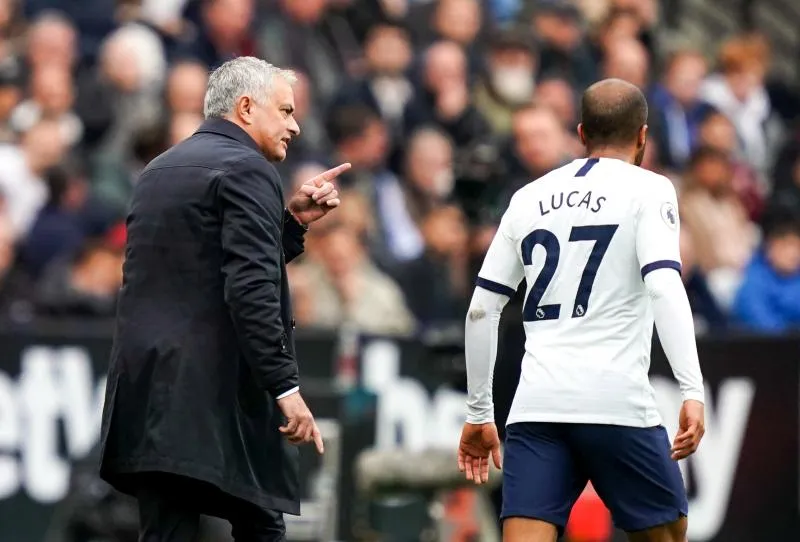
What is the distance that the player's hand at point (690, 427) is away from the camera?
6.41 metres

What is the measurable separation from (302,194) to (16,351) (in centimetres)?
521

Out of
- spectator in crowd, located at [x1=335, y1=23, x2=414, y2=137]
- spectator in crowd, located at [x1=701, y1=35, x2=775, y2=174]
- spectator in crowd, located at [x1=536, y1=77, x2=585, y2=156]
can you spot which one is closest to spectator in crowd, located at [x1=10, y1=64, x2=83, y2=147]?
spectator in crowd, located at [x1=335, y1=23, x2=414, y2=137]

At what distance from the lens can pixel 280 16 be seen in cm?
1546

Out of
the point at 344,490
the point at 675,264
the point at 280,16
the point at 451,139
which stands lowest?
the point at 344,490

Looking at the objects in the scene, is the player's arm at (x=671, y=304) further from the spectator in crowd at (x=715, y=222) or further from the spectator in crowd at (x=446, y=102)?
the spectator in crowd at (x=446, y=102)

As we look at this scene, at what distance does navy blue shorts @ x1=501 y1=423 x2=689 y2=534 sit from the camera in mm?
6715

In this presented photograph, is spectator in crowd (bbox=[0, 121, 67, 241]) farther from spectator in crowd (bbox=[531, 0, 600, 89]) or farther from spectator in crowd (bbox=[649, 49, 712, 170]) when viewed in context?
spectator in crowd (bbox=[649, 49, 712, 170])

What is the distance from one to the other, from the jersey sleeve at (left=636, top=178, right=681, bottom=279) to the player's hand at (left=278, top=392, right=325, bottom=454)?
4.39 feet

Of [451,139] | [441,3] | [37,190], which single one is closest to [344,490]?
[37,190]

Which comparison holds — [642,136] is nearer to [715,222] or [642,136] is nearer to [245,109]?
[245,109]

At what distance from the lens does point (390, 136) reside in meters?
15.0

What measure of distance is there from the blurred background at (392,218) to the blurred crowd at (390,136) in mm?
24

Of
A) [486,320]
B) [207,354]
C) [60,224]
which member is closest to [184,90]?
[60,224]

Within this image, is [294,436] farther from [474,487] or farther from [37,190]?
[37,190]
